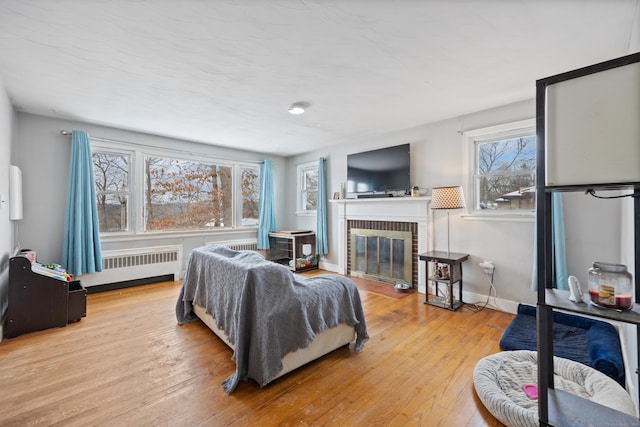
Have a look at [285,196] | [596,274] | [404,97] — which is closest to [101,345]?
[596,274]

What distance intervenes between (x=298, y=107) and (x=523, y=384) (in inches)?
123

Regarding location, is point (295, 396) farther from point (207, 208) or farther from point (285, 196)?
point (285, 196)

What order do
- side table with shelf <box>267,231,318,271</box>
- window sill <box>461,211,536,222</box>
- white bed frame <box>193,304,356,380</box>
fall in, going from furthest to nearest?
side table with shelf <box>267,231,318,271</box>, window sill <box>461,211,536,222</box>, white bed frame <box>193,304,356,380</box>

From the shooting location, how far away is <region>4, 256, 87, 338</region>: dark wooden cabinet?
2619 millimetres

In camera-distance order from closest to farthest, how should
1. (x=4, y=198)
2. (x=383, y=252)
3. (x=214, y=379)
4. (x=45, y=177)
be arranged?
(x=214, y=379) < (x=4, y=198) < (x=45, y=177) < (x=383, y=252)

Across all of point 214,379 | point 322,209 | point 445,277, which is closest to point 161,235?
point 322,209

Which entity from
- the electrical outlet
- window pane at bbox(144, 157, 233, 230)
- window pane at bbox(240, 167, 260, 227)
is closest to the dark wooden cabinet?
window pane at bbox(144, 157, 233, 230)

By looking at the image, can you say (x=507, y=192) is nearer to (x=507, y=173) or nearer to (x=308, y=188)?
(x=507, y=173)

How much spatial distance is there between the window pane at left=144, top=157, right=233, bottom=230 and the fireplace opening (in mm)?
2484

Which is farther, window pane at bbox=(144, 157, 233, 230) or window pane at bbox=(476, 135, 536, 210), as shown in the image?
window pane at bbox=(144, 157, 233, 230)

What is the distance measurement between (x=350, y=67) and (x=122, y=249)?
4.08 meters

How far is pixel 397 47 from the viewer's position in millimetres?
2039

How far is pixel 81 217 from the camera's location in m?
3.66

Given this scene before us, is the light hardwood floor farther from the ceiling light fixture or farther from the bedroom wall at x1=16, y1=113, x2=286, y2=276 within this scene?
the ceiling light fixture
